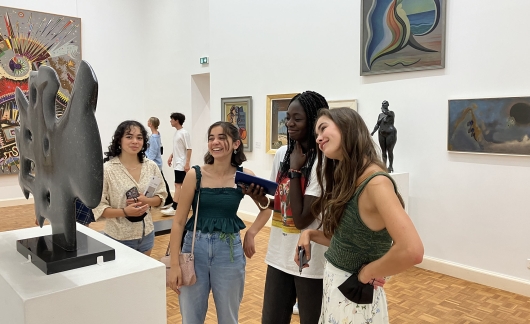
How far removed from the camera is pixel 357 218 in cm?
189

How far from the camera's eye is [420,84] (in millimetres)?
5887

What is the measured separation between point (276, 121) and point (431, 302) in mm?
4276

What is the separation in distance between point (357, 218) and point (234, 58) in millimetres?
7365

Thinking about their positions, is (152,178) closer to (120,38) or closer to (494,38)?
(494,38)

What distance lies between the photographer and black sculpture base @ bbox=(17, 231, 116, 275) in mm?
1749

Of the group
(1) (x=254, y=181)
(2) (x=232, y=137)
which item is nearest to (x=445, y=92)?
(2) (x=232, y=137)

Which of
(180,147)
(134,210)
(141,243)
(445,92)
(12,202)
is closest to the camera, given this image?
(134,210)

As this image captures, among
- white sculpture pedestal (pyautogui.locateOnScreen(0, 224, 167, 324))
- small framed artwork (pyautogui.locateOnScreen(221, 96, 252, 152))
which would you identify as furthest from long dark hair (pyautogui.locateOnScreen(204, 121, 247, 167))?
small framed artwork (pyautogui.locateOnScreen(221, 96, 252, 152))

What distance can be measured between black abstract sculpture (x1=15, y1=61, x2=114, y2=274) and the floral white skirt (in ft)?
3.18

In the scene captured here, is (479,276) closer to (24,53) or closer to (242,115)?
(242,115)

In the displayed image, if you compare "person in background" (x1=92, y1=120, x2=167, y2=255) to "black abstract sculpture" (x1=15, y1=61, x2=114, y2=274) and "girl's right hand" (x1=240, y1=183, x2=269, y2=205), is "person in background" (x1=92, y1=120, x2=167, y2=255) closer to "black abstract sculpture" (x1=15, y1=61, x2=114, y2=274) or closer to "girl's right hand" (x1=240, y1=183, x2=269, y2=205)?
"black abstract sculpture" (x1=15, y1=61, x2=114, y2=274)

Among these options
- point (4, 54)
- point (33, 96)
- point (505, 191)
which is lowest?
point (505, 191)

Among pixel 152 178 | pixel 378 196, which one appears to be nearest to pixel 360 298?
pixel 378 196

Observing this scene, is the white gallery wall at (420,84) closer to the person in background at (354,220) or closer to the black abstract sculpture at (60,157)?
the person in background at (354,220)
